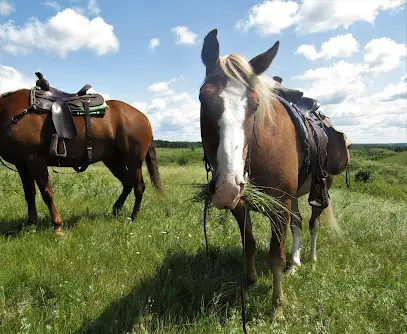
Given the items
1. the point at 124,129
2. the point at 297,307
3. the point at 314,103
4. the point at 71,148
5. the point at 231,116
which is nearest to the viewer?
the point at 231,116

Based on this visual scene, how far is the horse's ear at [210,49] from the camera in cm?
267

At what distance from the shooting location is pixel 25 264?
344 cm

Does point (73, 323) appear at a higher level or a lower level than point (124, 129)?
lower

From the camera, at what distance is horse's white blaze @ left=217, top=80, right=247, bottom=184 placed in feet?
6.59

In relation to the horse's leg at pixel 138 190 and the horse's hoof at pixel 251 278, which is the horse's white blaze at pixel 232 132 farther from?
the horse's leg at pixel 138 190

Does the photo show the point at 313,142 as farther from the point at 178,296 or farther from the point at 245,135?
the point at 178,296

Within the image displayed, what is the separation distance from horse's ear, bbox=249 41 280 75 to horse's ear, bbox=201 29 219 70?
1.04 feet

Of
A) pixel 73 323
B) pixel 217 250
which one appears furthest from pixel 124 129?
pixel 73 323

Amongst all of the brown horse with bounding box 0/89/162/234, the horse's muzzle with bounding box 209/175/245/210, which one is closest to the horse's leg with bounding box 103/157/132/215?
the brown horse with bounding box 0/89/162/234

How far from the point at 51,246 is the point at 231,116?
315cm

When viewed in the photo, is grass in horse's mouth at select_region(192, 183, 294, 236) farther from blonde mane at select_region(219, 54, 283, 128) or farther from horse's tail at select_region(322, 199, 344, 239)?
horse's tail at select_region(322, 199, 344, 239)

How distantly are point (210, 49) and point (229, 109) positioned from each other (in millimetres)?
815

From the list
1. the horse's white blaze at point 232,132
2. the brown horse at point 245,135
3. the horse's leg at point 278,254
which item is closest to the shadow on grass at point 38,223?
the brown horse at point 245,135

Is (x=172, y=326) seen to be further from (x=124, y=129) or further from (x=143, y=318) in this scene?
(x=124, y=129)
